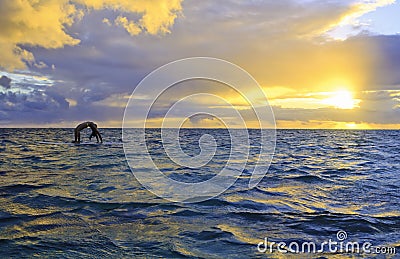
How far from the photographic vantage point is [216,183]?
13.5m

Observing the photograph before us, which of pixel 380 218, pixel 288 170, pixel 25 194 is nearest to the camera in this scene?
pixel 380 218

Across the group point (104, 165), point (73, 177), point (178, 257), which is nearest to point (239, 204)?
point (178, 257)

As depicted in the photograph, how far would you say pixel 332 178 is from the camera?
15008 millimetres

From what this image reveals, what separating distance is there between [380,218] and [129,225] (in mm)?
5706

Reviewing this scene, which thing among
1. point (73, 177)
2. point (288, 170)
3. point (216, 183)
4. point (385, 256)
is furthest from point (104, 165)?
point (385, 256)

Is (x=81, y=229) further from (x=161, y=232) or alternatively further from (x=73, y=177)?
(x=73, y=177)

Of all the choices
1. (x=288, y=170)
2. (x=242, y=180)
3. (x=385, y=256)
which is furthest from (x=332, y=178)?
(x=385, y=256)

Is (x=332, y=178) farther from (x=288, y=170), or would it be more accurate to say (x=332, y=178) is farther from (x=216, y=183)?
(x=216, y=183)

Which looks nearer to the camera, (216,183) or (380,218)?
(380,218)

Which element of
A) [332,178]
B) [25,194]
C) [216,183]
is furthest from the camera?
[332,178]

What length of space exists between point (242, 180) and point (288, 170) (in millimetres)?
4055

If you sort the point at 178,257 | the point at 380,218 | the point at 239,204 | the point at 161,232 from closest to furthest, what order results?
the point at 178,257 < the point at 161,232 < the point at 380,218 < the point at 239,204

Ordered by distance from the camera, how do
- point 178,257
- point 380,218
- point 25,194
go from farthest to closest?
point 25,194 → point 380,218 → point 178,257

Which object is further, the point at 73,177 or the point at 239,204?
the point at 73,177
